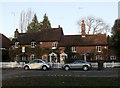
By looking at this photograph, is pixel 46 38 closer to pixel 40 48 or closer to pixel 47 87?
pixel 40 48

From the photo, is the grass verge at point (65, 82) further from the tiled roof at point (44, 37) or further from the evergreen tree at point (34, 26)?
the evergreen tree at point (34, 26)

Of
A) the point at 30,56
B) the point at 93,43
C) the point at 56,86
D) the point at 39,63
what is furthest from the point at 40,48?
the point at 56,86

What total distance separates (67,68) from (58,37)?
81.0 ft

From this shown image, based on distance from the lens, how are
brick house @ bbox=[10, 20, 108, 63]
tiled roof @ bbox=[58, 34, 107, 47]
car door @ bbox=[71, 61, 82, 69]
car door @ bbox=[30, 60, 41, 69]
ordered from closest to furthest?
car door @ bbox=[71, 61, 82, 69] → car door @ bbox=[30, 60, 41, 69] → brick house @ bbox=[10, 20, 108, 63] → tiled roof @ bbox=[58, 34, 107, 47]

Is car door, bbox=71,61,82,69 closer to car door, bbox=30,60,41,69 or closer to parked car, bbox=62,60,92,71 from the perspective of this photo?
parked car, bbox=62,60,92,71

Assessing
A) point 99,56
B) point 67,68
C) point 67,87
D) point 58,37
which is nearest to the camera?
point 67,87

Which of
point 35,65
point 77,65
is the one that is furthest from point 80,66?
point 35,65

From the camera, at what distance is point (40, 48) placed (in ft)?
206

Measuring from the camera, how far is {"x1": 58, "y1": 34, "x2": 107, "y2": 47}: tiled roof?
204 feet

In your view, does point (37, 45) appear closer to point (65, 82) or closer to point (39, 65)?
point (39, 65)

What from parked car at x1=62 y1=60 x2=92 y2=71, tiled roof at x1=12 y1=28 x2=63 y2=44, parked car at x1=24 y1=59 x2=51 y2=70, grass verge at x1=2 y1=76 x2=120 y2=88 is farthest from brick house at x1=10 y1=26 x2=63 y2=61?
grass verge at x1=2 y1=76 x2=120 y2=88

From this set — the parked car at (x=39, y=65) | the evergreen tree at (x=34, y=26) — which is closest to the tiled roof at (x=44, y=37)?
the evergreen tree at (x=34, y=26)

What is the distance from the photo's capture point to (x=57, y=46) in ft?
205

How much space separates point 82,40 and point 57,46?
18.2ft
